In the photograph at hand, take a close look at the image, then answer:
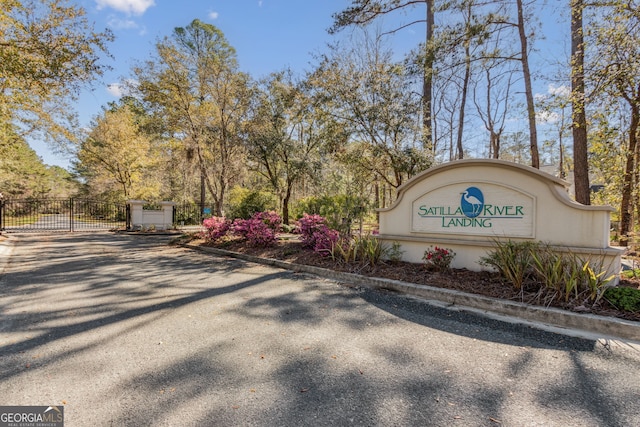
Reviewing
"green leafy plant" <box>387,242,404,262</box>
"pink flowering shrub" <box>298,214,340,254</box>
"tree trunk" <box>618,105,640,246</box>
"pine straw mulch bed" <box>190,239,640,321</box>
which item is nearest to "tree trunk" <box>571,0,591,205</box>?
"tree trunk" <box>618,105,640,246</box>

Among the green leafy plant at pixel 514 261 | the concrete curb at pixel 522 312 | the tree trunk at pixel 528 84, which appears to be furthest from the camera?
the tree trunk at pixel 528 84

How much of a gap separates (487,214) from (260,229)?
5.44 metres

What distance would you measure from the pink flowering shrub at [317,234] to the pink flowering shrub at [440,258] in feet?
6.65

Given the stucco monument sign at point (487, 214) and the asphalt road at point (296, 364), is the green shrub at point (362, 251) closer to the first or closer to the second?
the stucco monument sign at point (487, 214)

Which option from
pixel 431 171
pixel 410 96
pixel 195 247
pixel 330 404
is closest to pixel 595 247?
pixel 431 171

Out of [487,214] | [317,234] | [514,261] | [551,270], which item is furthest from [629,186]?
[317,234]

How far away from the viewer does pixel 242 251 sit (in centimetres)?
836

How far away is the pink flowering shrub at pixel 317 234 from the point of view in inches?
267

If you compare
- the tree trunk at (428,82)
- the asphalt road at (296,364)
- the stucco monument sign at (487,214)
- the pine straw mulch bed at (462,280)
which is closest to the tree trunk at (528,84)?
the tree trunk at (428,82)

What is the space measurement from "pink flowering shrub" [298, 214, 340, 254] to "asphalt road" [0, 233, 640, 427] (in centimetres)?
224

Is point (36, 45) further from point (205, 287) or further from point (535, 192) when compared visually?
point (535, 192)

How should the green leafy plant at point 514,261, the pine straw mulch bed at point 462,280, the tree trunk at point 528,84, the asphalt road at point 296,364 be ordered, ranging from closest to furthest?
the asphalt road at point 296,364
the pine straw mulch bed at point 462,280
the green leafy plant at point 514,261
the tree trunk at point 528,84

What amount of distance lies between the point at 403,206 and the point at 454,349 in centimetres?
358

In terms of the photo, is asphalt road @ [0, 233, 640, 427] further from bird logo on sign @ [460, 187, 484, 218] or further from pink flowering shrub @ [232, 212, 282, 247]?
pink flowering shrub @ [232, 212, 282, 247]
